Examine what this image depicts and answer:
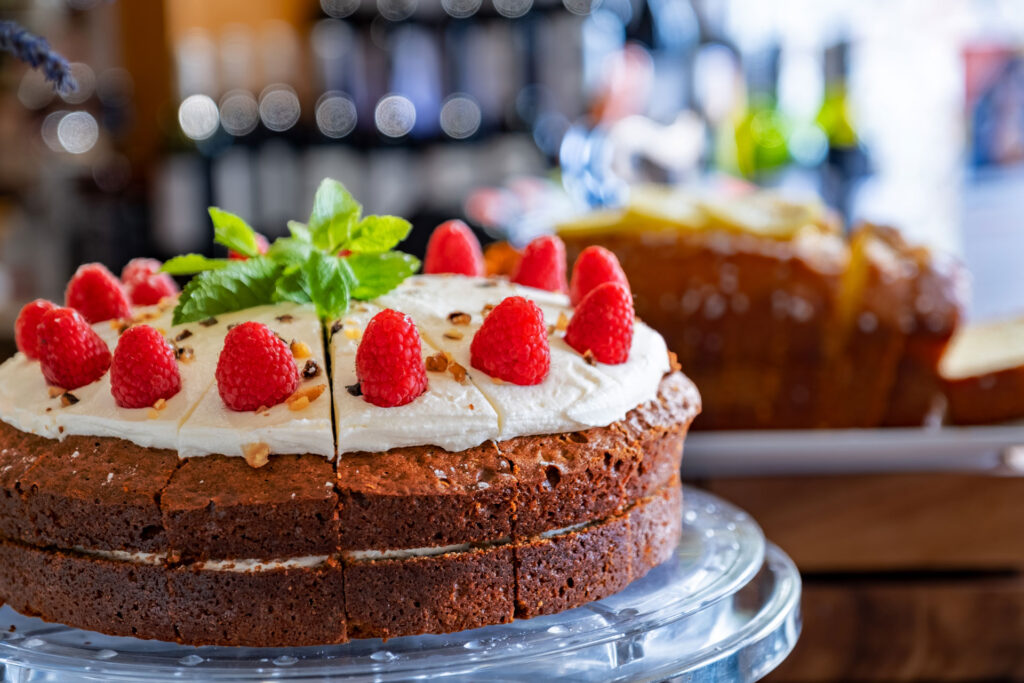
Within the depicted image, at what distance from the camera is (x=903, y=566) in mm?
2264

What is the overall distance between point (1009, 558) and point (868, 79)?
3.20 m

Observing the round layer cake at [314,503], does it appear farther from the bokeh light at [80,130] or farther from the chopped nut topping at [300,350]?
the bokeh light at [80,130]

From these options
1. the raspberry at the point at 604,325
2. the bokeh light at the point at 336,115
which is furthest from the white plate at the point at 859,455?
the bokeh light at the point at 336,115

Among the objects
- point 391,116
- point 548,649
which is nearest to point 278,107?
point 391,116

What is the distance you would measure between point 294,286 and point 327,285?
5 cm

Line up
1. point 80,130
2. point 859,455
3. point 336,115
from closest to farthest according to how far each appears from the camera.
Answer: point 859,455, point 336,115, point 80,130

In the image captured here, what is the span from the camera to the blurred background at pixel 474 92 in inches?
167

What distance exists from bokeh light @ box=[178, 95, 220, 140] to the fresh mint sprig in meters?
→ 3.69

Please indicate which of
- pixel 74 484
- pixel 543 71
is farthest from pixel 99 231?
pixel 74 484

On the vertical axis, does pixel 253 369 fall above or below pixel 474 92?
below

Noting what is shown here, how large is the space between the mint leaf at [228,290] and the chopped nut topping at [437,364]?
0.25 m

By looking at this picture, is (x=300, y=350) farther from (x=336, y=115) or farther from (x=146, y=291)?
(x=336, y=115)

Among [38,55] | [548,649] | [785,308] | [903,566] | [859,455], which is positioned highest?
[38,55]

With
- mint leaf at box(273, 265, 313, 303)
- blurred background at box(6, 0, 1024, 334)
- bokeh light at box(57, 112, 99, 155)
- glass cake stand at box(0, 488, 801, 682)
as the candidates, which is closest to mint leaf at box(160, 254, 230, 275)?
mint leaf at box(273, 265, 313, 303)
